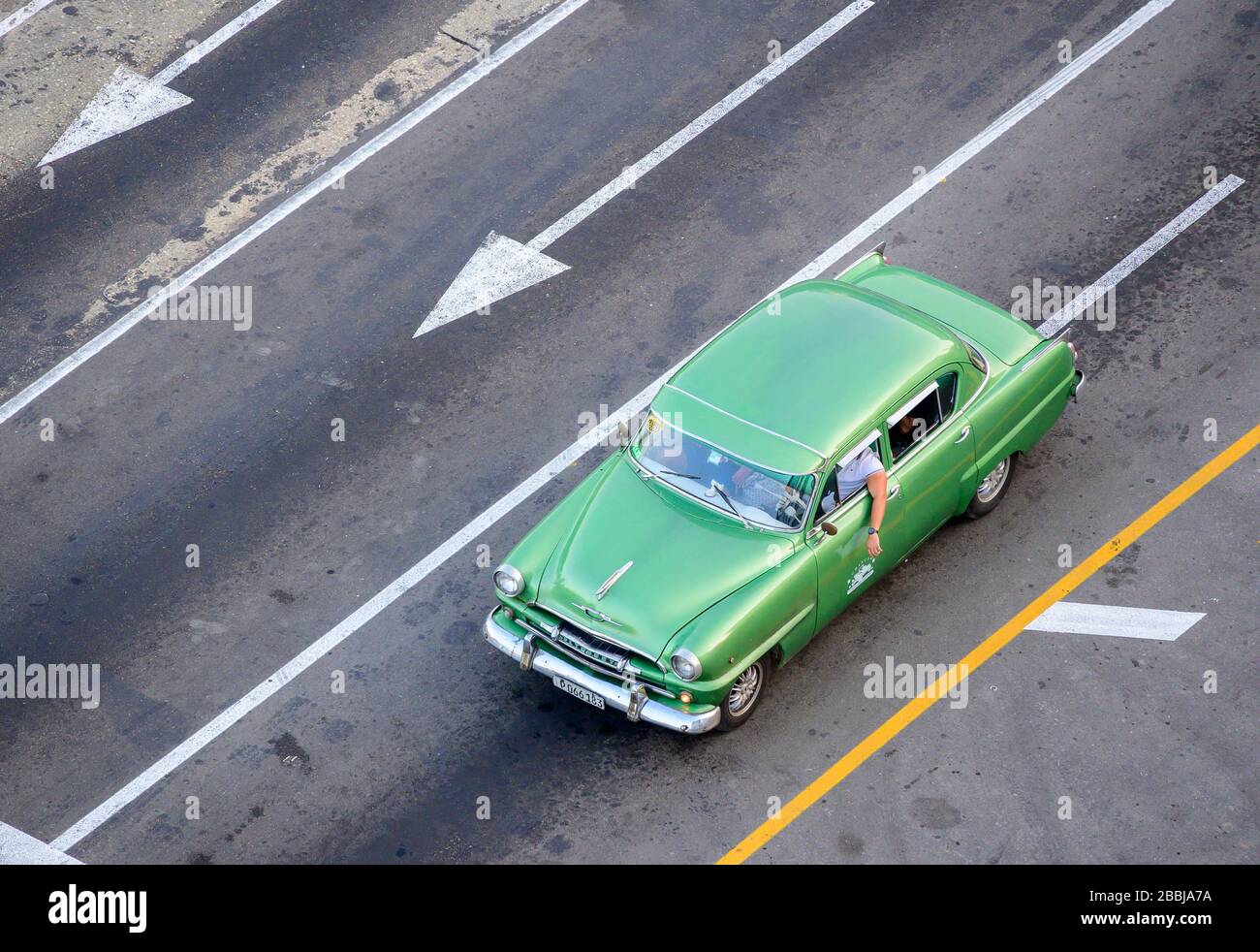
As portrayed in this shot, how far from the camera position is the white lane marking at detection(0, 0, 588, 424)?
43.4ft

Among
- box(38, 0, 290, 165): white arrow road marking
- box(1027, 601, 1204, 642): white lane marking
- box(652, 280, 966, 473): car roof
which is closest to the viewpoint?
box(652, 280, 966, 473): car roof

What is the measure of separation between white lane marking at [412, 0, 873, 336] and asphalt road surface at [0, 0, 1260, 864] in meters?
0.11

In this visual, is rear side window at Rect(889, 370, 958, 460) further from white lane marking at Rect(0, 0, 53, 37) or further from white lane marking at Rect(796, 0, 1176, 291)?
white lane marking at Rect(0, 0, 53, 37)

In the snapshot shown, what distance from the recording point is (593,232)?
14.0 m

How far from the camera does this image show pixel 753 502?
10.5m

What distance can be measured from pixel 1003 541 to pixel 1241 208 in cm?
420

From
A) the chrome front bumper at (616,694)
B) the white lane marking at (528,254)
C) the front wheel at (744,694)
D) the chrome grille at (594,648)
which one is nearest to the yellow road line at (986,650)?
the front wheel at (744,694)

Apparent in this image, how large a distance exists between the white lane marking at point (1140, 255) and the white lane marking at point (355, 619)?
116 inches

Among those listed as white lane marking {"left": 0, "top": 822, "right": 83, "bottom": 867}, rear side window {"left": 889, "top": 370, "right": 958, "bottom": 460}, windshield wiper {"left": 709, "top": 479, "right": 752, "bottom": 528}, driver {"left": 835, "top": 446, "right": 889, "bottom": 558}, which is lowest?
white lane marking {"left": 0, "top": 822, "right": 83, "bottom": 867}

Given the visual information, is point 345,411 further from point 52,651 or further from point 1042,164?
point 1042,164

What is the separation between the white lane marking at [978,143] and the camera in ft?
44.7

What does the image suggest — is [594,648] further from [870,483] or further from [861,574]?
[870,483]

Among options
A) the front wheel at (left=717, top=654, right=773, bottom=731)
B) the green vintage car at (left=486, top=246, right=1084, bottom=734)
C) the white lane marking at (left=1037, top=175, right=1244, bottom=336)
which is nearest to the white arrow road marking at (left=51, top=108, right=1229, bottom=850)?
the green vintage car at (left=486, top=246, right=1084, bottom=734)

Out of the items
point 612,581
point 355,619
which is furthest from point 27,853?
point 612,581
